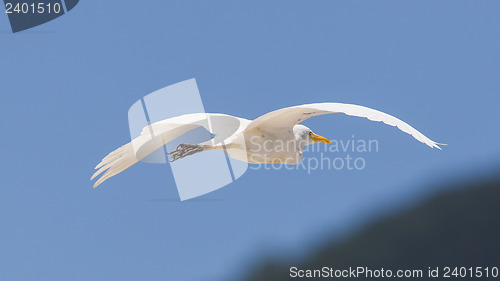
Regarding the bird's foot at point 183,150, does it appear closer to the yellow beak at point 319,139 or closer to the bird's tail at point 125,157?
the bird's tail at point 125,157

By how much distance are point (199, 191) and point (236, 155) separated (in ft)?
1.59

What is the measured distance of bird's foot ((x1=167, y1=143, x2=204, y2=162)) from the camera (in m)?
5.77

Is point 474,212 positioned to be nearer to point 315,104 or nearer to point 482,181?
point 482,181

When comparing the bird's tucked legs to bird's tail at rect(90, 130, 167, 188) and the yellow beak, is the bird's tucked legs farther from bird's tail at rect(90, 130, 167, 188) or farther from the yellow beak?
the yellow beak

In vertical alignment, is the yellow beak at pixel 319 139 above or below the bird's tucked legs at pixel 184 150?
below

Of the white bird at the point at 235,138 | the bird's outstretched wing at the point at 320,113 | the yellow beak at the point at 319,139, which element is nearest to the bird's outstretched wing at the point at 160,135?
the white bird at the point at 235,138

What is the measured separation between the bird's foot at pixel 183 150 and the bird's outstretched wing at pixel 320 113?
1.60ft

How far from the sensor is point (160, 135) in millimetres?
5672

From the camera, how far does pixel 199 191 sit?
20.4 feet

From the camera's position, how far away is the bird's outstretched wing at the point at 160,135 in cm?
547

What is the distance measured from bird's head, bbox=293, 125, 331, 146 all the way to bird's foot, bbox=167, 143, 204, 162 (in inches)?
37.6

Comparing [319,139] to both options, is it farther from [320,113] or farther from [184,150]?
[184,150]

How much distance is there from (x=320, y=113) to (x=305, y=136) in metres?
0.75

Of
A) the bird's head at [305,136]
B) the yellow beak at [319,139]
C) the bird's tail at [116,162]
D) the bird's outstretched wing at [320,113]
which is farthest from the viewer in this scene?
the yellow beak at [319,139]
